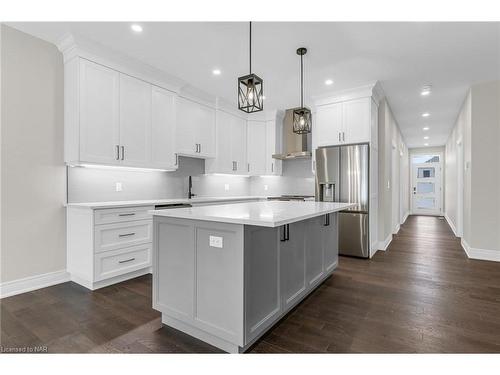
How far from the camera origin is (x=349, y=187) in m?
4.37

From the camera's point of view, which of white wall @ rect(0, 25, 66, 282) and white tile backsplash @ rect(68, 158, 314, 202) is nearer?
white wall @ rect(0, 25, 66, 282)

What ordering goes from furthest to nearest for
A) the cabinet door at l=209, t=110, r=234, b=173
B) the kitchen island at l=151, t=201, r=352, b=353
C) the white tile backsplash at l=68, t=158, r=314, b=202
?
the cabinet door at l=209, t=110, r=234, b=173, the white tile backsplash at l=68, t=158, r=314, b=202, the kitchen island at l=151, t=201, r=352, b=353

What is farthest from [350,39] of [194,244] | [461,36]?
[194,244]

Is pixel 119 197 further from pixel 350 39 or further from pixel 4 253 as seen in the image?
pixel 350 39

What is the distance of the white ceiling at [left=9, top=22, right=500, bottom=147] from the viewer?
272cm

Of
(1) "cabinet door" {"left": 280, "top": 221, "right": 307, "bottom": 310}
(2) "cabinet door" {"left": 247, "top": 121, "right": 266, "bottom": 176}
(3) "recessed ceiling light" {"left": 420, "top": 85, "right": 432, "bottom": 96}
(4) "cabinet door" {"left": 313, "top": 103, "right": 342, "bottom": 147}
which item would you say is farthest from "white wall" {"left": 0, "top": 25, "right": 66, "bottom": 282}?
(3) "recessed ceiling light" {"left": 420, "top": 85, "right": 432, "bottom": 96}

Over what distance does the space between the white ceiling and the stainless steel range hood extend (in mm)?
1222

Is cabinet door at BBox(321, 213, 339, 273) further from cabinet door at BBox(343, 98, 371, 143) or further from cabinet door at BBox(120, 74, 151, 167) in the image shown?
cabinet door at BBox(120, 74, 151, 167)

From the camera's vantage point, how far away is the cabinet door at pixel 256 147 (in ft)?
19.0

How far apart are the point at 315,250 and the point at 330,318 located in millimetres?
719

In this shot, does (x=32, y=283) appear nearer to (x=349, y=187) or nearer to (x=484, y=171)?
(x=349, y=187)

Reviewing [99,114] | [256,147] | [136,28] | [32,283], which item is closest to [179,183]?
[99,114]

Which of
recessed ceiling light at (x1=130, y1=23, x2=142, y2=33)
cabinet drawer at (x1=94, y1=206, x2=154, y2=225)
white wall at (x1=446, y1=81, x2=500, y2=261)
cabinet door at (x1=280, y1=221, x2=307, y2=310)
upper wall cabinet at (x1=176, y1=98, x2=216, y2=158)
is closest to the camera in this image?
cabinet door at (x1=280, y1=221, x2=307, y2=310)

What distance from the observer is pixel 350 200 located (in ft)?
14.3
